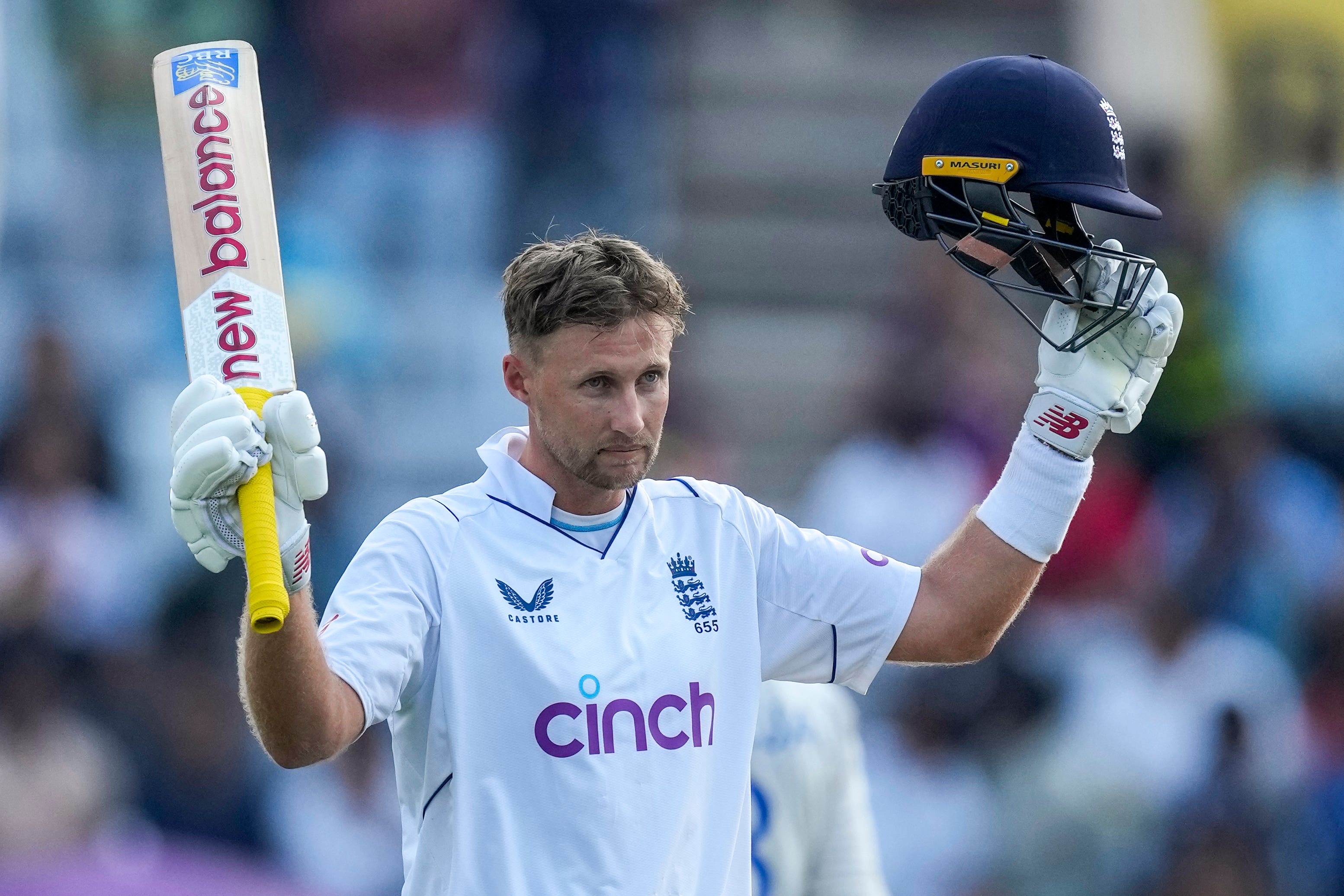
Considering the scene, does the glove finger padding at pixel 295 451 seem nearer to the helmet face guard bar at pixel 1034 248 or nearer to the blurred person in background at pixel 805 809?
the helmet face guard bar at pixel 1034 248

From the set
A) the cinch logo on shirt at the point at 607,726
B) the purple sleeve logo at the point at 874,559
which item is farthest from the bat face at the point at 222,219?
the purple sleeve logo at the point at 874,559

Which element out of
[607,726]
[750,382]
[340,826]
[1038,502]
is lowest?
[340,826]

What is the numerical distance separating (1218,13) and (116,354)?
5779 millimetres

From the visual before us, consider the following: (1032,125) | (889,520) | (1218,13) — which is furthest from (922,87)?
(1032,125)

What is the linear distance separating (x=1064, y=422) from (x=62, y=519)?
4.97 m

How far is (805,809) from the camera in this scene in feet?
14.0

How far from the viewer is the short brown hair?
2.98m

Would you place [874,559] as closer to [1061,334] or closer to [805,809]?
[1061,334]

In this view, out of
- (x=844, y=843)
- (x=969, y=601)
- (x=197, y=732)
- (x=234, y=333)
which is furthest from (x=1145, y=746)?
(x=234, y=333)

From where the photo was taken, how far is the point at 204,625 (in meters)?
6.86

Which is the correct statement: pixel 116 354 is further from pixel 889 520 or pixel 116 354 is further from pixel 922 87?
pixel 922 87

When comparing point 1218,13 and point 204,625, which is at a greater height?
point 1218,13

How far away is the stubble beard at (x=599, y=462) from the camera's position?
9.80 ft

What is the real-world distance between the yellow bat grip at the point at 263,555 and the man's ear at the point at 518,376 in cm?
54
